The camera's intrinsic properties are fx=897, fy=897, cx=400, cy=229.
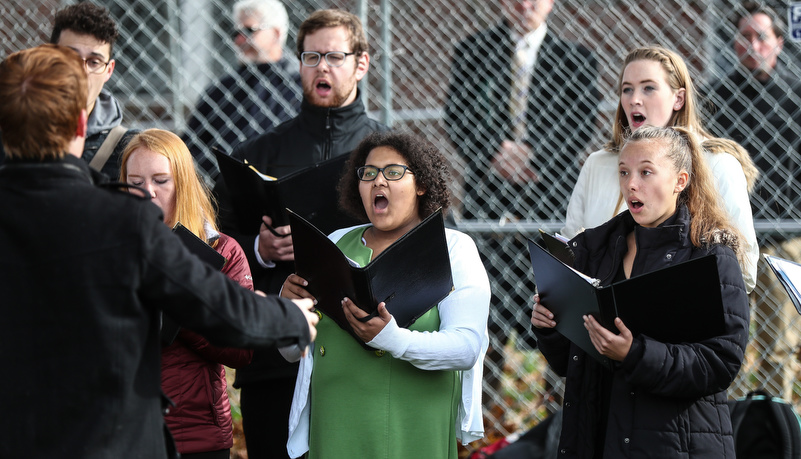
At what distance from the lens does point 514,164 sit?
470 centimetres

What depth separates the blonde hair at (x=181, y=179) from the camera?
3061 millimetres

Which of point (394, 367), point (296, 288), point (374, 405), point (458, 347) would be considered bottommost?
point (374, 405)

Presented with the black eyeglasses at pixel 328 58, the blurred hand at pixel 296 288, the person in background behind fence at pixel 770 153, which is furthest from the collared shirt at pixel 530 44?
the blurred hand at pixel 296 288

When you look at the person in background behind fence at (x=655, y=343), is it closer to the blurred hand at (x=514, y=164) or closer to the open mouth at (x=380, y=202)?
the open mouth at (x=380, y=202)

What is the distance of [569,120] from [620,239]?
6.95 feet

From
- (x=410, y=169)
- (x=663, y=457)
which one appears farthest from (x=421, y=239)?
(x=663, y=457)

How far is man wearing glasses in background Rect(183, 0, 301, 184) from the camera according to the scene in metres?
4.64

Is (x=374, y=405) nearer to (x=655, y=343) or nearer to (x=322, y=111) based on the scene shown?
(x=655, y=343)

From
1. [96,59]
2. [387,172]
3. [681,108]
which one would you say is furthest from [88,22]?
[681,108]

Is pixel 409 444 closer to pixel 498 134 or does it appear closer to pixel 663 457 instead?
pixel 663 457

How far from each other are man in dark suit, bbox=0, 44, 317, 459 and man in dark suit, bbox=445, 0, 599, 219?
2.88 meters

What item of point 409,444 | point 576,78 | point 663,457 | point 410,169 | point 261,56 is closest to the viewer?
point 663,457

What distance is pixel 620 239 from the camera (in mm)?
2863

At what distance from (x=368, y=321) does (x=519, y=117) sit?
97.2 inches
